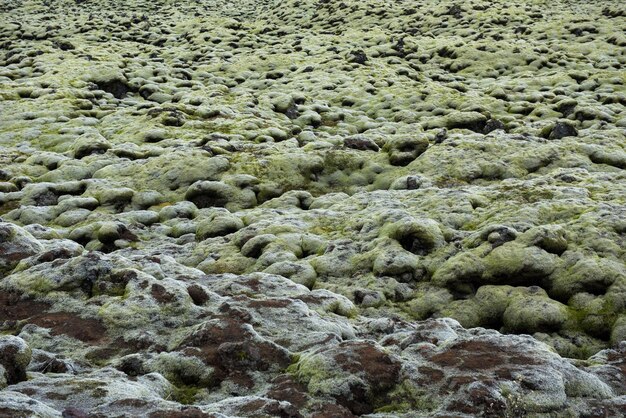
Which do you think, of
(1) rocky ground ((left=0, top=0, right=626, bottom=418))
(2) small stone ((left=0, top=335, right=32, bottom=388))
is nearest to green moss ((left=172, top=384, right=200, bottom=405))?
(1) rocky ground ((left=0, top=0, right=626, bottom=418))

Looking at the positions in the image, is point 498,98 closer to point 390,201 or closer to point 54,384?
point 390,201

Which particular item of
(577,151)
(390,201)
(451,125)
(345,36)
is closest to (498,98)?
(451,125)

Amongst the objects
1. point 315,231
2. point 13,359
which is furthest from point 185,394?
point 315,231

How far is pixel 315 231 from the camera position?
16.6 m

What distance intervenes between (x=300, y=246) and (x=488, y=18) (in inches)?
1767

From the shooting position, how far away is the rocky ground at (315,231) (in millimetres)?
7223

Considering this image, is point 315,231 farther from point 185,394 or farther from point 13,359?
point 13,359

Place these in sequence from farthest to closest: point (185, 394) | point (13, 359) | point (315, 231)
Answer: point (315, 231)
point (185, 394)
point (13, 359)

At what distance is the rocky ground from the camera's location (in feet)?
23.7

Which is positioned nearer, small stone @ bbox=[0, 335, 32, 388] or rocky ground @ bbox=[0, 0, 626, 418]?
small stone @ bbox=[0, 335, 32, 388]

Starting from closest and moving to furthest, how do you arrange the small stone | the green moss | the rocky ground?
the small stone < the rocky ground < the green moss

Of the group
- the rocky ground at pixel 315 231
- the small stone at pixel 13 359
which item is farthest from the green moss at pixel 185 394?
the small stone at pixel 13 359

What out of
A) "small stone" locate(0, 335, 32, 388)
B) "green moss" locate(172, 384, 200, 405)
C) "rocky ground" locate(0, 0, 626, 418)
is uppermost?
"small stone" locate(0, 335, 32, 388)

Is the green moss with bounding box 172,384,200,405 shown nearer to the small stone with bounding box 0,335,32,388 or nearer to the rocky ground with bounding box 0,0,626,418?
the rocky ground with bounding box 0,0,626,418
